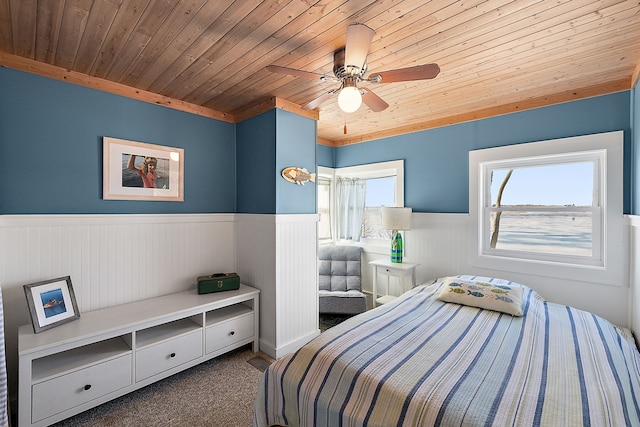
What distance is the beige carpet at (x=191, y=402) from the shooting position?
190cm

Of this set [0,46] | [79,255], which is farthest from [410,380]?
[0,46]

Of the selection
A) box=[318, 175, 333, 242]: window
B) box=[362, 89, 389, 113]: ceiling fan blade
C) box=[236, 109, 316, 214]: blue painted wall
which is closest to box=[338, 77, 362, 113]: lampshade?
box=[362, 89, 389, 113]: ceiling fan blade

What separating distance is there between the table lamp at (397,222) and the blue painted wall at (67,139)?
2.12 m

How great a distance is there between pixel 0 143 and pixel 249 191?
70.4 inches

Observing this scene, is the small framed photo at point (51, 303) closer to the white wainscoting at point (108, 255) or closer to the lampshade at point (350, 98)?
the white wainscoting at point (108, 255)

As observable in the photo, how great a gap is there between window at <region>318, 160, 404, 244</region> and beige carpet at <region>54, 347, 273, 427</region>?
215 cm

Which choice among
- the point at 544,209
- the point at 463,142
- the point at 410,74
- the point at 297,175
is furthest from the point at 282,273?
the point at 544,209

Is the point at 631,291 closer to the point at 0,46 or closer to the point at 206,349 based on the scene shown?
the point at 206,349

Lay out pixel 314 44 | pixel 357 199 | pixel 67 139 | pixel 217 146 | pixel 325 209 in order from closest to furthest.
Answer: pixel 314 44 < pixel 67 139 < pixel 217 146 < pixel 357 199 < pixel 325 209

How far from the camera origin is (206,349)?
8.06 feet

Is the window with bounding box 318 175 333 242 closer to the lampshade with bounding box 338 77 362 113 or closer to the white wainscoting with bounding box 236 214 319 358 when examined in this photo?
the white wainscoting with bounding box 236 214 319 358

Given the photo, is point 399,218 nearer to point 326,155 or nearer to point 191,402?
point 326,155

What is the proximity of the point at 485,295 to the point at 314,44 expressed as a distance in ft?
7.30

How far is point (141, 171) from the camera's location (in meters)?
2.56
